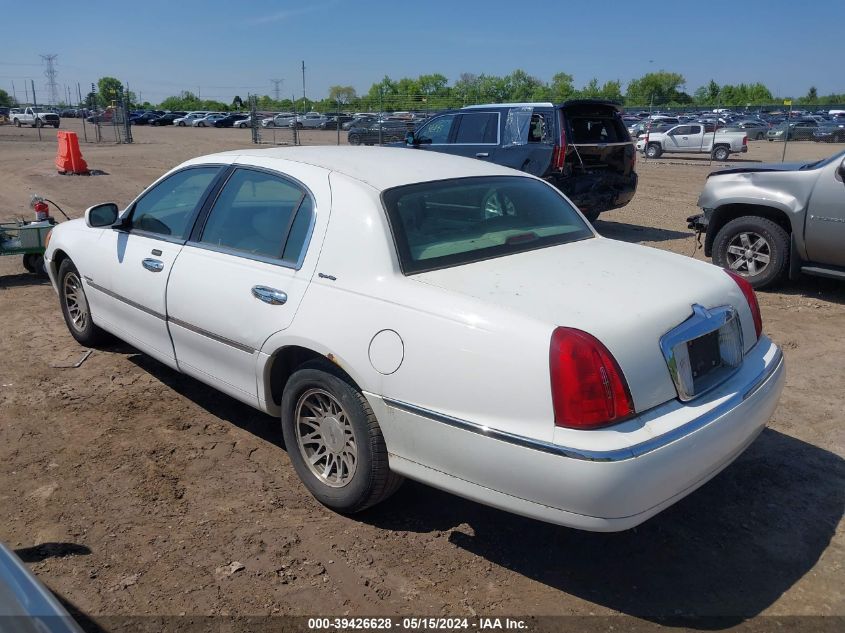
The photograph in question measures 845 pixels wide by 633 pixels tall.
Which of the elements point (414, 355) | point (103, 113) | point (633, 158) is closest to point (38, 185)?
point (633, 158)

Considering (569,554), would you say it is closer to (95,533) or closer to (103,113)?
(95,533)

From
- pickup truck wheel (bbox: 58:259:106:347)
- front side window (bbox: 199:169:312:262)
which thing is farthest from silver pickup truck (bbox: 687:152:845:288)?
pickup truck wheel (bbox: 58:259:106:347)

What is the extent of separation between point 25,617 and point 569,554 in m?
2.21

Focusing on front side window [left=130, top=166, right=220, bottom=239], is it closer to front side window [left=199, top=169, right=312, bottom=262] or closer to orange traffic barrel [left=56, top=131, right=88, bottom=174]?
front side window [left=199, top=169, right=312, bottom=262]

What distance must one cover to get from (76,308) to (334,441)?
3.30 metres

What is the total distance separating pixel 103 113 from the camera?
2095 inches

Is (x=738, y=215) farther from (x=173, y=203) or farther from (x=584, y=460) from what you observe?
(x=584, y=460)

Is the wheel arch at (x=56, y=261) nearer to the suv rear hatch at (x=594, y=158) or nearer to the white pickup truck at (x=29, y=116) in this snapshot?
the suv rear hatch at (x=594, y=158)

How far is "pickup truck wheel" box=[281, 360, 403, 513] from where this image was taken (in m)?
3.21

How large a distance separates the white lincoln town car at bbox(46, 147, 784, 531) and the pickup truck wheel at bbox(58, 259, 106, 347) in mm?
1059

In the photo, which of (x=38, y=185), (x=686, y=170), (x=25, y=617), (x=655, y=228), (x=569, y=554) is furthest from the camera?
(x=686, y=170)

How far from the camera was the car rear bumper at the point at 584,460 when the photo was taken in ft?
8.52

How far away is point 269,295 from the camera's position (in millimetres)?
3580

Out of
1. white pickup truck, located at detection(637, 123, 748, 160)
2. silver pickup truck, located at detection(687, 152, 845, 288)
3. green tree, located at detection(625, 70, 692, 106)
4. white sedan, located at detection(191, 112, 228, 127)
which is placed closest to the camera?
silver pickup truck, located at detection(687, 152, 845, 288)
